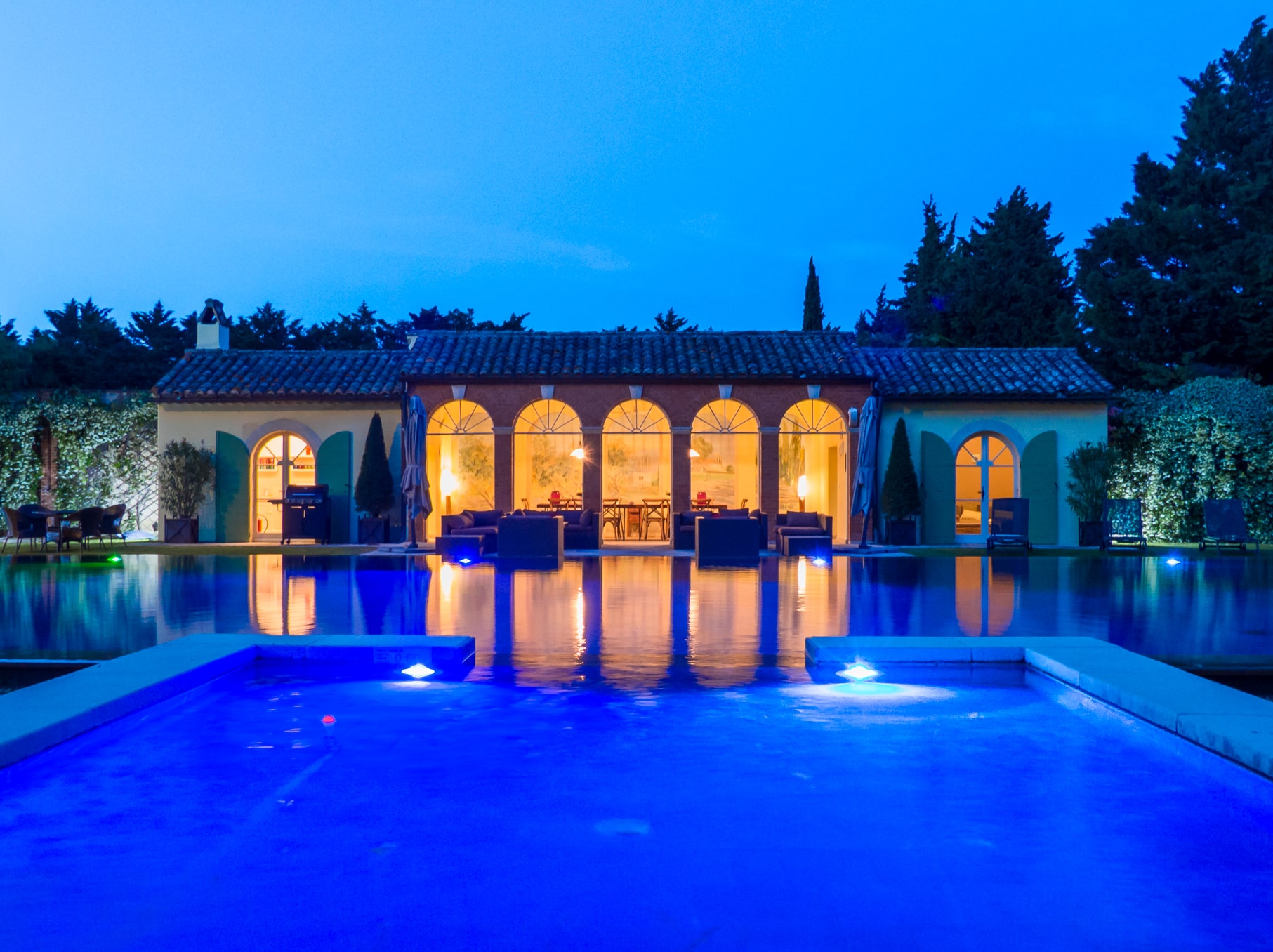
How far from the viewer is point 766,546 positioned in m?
18.0

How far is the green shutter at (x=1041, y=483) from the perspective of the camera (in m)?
19.0

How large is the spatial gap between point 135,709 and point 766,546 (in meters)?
13.5

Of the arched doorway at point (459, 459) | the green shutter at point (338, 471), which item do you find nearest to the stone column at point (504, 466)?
the arched doorway at point (459, 459)

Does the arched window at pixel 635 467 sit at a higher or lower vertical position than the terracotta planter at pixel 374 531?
higher

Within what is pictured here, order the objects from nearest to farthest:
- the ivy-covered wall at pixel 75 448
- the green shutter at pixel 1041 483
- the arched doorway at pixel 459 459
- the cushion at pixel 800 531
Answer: the cushion at pixel 800 531 < the green shutter at pixel 1041 483 < the arched doorway at pixel 459 459 < the ivy-covered wall at pixel 75 448

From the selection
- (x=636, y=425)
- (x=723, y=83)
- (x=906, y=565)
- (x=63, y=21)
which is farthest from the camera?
(x=723, y=83)

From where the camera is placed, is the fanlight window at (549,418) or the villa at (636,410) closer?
the villa at (636,410)

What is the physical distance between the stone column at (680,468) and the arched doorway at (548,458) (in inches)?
69.4

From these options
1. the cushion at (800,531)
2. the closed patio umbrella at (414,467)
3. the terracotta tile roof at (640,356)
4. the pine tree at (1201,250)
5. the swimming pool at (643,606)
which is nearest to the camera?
the swimming pool at (643,606)

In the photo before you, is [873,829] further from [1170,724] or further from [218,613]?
[218,613]

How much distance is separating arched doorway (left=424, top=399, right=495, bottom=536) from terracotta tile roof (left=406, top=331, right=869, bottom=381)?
927 millimetres

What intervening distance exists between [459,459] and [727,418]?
20.5ft

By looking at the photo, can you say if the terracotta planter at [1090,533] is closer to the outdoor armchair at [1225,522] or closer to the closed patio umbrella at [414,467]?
the outdoor armchair at [1225,522]

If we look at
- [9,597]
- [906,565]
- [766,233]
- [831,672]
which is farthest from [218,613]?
[766,233]
